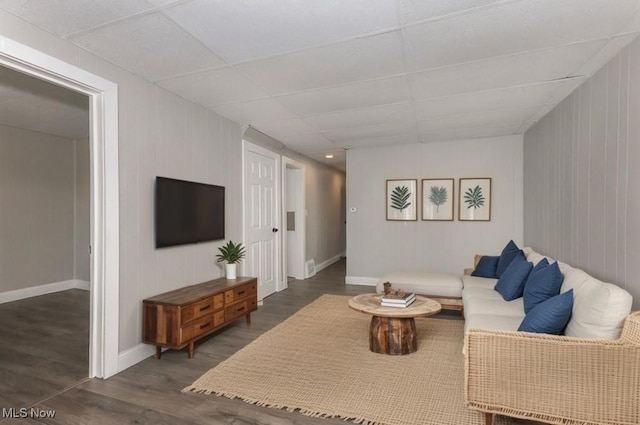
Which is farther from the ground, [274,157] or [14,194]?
[274,157]

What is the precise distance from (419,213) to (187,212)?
146 inches

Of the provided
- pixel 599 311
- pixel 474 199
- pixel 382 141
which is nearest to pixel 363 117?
pixel 382 141

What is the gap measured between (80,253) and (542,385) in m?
6.43

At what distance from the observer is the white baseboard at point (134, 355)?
8.92 ft

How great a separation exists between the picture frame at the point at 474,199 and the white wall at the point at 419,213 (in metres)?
0.08

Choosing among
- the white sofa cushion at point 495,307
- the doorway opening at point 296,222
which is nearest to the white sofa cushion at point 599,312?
the white sofa cushion at point 495,307

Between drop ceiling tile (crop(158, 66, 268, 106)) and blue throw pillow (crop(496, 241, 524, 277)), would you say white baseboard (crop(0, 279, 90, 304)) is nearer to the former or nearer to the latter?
drop ceiling tile (crop(158, 66, 268, 106))

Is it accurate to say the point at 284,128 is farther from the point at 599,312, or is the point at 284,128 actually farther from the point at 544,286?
the point at 599,312

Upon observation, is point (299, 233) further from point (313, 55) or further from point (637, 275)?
point (637, 275)

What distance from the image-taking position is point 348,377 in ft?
8.41

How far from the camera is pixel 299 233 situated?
6516 mm

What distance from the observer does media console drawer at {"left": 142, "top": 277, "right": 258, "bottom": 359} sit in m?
2.80

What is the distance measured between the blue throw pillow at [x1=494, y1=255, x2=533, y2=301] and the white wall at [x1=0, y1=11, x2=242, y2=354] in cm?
306

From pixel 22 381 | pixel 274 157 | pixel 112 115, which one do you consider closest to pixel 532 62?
pixel 112 115
